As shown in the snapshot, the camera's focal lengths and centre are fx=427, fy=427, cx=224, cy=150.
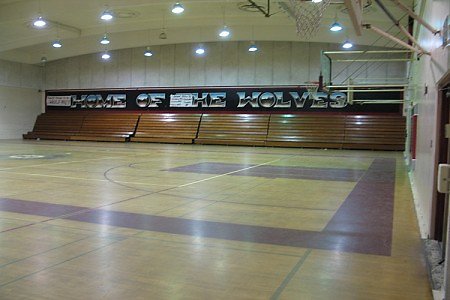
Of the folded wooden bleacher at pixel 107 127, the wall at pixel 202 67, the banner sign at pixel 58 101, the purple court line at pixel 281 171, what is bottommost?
the purple court line at pixel 281 171

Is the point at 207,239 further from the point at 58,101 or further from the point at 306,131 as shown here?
the point at 58,101

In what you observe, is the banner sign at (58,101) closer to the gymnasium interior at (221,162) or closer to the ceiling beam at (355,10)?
the gymnasium interior at (221,162)

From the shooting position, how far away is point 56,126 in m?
28.9

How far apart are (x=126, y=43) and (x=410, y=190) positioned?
68.2 feet

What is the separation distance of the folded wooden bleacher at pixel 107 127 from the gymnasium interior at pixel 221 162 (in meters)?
0.14

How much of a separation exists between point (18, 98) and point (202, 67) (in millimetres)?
12993

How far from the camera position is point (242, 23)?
20.1 m

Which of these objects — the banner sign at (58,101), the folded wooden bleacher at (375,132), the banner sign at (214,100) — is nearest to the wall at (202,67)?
the banner sign at (214,100)

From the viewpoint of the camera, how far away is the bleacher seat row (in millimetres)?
21859

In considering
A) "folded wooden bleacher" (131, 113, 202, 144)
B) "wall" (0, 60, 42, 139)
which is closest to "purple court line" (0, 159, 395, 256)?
"folded wooden bleacher" (131, 113, 202, 144)

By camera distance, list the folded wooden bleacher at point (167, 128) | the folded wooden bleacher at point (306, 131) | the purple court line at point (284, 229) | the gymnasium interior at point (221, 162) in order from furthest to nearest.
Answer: the folded wooden bleacher at point (167, 128)
the folded wooden bleacher at point (306, 131)
the purple court line at point (284, 229)
the gymnasium interior at point (221, 162)

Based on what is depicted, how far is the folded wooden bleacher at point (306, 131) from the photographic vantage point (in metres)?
22.4

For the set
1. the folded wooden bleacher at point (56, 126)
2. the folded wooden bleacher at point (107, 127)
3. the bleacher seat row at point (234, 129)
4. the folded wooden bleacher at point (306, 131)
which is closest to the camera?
the bleacher seat row at point (234, 129)

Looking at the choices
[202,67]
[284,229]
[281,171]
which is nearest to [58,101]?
[202,67]
